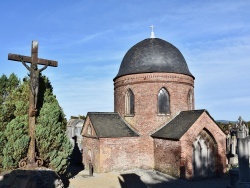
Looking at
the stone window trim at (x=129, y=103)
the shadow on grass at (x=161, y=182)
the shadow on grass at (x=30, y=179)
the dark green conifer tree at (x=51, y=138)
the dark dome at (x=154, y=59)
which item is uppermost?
the dark dome at (x=154, y=59)

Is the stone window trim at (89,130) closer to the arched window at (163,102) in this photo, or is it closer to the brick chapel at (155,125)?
the brick chapel at (155,125)

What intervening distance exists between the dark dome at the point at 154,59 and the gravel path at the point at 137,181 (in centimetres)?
858

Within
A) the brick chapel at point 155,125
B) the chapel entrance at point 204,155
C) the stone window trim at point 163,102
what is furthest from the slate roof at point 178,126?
the chapel entrance at point 204,155

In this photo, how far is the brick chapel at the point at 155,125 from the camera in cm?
1809

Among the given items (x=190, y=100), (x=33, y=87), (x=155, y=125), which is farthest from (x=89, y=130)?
(x=33, y=87)

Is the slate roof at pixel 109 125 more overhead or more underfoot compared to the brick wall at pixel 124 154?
more overhead

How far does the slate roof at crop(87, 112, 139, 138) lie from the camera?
19.7 metres

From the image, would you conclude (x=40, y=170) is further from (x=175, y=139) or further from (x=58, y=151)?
(x=175, y=139)

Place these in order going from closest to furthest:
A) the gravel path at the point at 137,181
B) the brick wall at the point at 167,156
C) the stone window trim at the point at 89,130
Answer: the gravel path at the point at 137,181
the brick wall at the point at 167,156
the stone window trim at the point at 89,130

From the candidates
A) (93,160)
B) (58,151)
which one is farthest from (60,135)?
(93,160)

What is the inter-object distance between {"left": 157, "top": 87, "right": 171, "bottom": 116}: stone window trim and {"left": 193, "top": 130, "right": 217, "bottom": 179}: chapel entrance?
12.7ft

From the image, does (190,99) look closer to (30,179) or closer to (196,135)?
(196,135)

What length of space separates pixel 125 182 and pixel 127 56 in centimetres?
1173

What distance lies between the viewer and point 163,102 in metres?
21.6
